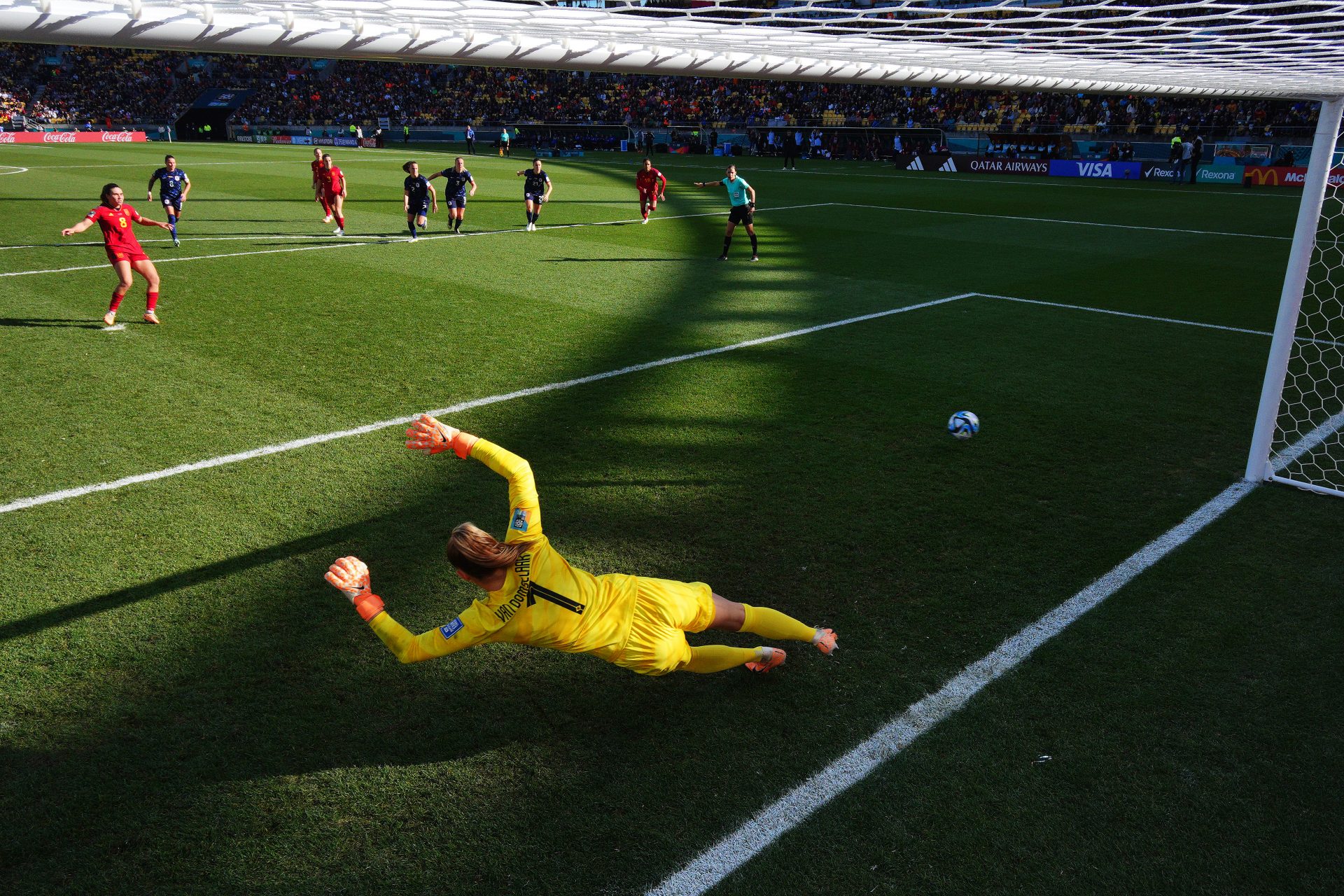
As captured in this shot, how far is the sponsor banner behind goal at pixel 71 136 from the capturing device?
45812mm

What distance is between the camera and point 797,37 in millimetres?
7344

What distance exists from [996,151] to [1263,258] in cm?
2373

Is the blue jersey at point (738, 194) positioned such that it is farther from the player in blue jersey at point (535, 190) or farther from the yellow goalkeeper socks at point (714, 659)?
the yellow goalkeeper socks at point (714, 659)

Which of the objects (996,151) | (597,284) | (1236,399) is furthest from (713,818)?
(996,151)

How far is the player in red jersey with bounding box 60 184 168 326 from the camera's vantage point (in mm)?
10523

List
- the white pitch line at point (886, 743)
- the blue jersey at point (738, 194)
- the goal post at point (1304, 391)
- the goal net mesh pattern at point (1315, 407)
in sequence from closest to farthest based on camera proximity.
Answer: the white pitch line at point (886, 743) < the goal post at point (1304, 391) < the goal net mesh pattern at point (1315, 407) < the blue jersey at point (738, 194)

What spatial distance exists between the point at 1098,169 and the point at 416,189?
2854 cm

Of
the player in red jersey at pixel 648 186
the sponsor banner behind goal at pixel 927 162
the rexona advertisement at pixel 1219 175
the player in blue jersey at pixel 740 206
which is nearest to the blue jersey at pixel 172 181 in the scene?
the player in red jersey at pixel 648 186

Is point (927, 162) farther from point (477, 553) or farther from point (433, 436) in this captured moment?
point (477, 553)

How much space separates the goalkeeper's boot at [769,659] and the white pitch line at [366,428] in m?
4.45

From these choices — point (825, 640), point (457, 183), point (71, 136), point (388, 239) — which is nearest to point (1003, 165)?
point (457, 183)

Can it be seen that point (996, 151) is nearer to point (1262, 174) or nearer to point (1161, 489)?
point (1262, 174)

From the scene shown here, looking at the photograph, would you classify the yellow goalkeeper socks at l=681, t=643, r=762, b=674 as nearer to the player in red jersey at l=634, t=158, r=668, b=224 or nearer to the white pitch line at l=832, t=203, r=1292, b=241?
the player in red jersey at l=634, t=158, r=668, b=224

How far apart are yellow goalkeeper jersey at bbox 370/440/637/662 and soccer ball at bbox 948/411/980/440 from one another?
4336 mm
